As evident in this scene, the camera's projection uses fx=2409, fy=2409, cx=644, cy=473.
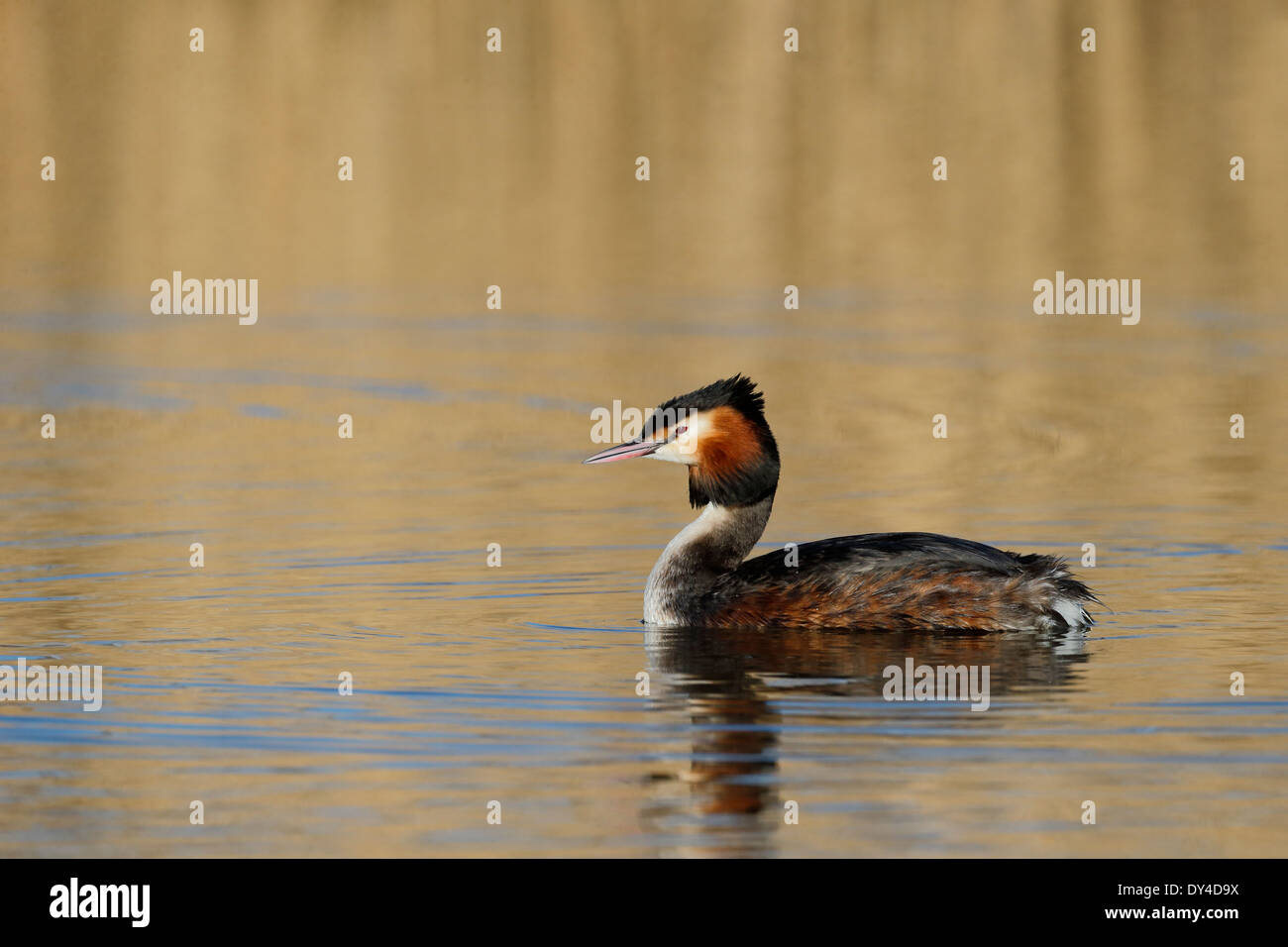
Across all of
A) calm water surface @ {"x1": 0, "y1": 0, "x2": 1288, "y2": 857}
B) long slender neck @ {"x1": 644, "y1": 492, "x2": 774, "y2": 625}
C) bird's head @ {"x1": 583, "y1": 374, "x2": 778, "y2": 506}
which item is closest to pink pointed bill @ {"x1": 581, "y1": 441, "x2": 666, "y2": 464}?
bird's head @ {"x1": 583, "y1": 374, "x2": 778, "y2": 506}

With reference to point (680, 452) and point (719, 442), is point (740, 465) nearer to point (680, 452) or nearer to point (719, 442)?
point (719, 442)

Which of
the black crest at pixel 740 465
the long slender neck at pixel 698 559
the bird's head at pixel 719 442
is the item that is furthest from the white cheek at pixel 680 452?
the long slender neck at pixel 698 559

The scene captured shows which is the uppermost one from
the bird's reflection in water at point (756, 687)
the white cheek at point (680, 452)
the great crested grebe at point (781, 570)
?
the white cheek at point (680, 452)

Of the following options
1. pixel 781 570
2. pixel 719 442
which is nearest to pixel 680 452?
pixel 719 442

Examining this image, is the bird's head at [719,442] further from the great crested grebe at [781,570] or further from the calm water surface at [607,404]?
the calm water surface at [607,404]

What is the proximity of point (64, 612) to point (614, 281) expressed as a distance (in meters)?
14.4

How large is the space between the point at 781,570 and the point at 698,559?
0.57 metres

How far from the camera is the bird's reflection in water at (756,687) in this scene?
8.94m

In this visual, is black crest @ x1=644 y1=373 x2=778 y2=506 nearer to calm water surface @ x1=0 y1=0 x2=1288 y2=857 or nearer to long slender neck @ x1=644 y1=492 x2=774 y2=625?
long slender neck @ x1=644 y1=492 x2=774 y2=625

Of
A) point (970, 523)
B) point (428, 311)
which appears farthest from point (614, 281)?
point (970, 523)

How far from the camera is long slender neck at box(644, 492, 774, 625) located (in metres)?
12.6

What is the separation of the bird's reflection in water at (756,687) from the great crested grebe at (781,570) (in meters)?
0.10

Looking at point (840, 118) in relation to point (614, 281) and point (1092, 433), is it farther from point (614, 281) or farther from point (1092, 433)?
point (1092, 433)

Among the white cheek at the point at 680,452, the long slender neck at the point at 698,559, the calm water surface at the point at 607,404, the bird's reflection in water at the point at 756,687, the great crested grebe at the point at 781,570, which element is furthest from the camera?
the white cheek at the point at 680,452
